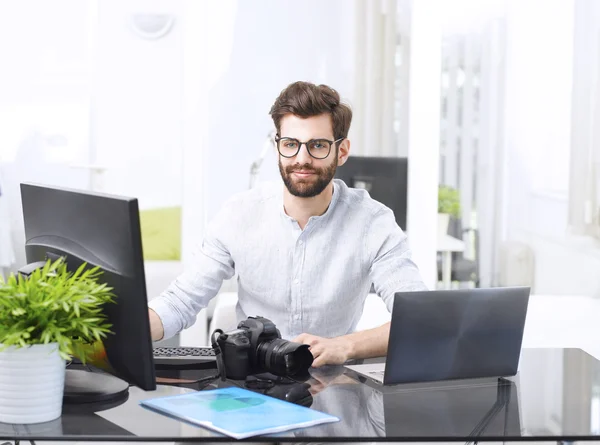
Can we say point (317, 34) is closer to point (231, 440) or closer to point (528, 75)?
point (528, 75)

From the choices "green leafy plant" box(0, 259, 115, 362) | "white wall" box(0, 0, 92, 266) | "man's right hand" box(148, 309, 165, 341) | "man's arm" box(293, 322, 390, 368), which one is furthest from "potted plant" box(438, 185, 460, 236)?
"green leafy plant" box(0, 259, 115, 362)

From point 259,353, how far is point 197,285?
26.6 inches

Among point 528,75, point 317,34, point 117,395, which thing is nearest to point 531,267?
point 528,75

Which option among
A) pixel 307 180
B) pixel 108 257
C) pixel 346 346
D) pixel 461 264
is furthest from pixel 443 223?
pixel 108 257

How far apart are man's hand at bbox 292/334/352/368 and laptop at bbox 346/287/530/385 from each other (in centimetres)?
13

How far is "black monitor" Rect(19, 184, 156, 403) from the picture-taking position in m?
1.47

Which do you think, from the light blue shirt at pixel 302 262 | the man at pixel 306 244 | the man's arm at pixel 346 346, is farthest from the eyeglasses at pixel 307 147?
the man's arm at pixel 346 346

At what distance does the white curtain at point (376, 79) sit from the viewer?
14.2 ft

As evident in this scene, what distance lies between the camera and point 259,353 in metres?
1.78

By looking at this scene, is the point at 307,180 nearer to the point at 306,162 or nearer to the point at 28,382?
the point at 306,162

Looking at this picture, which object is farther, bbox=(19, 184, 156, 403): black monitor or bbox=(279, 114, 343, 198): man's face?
bbox=(279, 114, 343, 198): man's face

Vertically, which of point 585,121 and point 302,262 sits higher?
point 585,121

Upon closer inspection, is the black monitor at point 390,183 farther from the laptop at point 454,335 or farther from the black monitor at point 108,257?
the black monitor at point 108,257

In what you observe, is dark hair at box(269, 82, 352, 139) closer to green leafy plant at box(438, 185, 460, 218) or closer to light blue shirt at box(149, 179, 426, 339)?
light blue shirt at box(149, 179, 426, 339)
